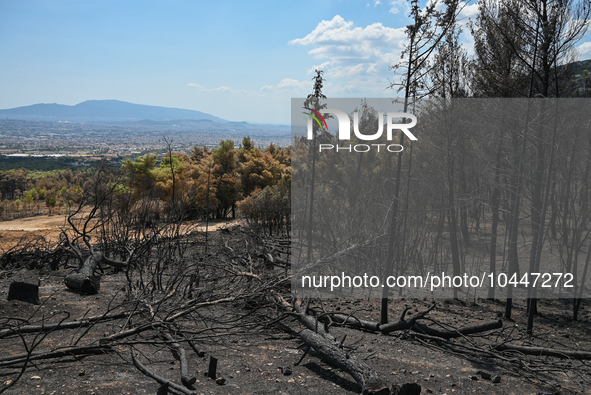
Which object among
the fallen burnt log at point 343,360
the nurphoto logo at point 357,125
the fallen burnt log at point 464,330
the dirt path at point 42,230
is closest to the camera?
the fallen burnt log at point 343,360

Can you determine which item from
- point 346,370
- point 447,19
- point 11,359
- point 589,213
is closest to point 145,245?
point 11,359

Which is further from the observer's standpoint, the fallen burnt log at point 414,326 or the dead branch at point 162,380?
the fallen burnt log at point 414,326

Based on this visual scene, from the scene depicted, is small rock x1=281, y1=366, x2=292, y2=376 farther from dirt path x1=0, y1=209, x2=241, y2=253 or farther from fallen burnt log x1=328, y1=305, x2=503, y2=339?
dirt path x1=0, y1=209, x2=241, y2=253

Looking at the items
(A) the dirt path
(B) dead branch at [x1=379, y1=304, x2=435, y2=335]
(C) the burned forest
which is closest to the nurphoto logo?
(C) the burned forest

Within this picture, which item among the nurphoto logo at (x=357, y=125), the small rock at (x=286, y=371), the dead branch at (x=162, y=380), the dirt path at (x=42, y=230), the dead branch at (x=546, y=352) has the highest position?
the nurphoto logo at (x=357, y=125)

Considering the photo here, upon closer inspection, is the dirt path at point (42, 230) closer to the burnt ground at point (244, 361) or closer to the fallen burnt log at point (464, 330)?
the burnt ground at point (244, 361)

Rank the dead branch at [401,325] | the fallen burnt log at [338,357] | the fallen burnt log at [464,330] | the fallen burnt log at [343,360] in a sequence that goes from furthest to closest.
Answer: the dead branch at [401,325] → the fallen burnt log at [464,330] → the fallen burnt log at [343,360] → the fallen burnt log at [338,357]

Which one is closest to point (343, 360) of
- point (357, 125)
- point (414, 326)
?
point (414, 326)

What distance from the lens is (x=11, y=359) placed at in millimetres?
3764

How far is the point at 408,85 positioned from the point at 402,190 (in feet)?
15.0

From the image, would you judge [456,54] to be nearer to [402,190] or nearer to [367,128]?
[402,190]

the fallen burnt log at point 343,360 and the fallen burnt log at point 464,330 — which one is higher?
the fallen burnt log at point 343,360

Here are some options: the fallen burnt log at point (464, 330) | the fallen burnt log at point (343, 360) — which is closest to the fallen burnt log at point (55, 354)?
the fallen burnt log at point (343, 360)

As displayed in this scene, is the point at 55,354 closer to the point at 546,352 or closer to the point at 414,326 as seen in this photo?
the point at 414,326
